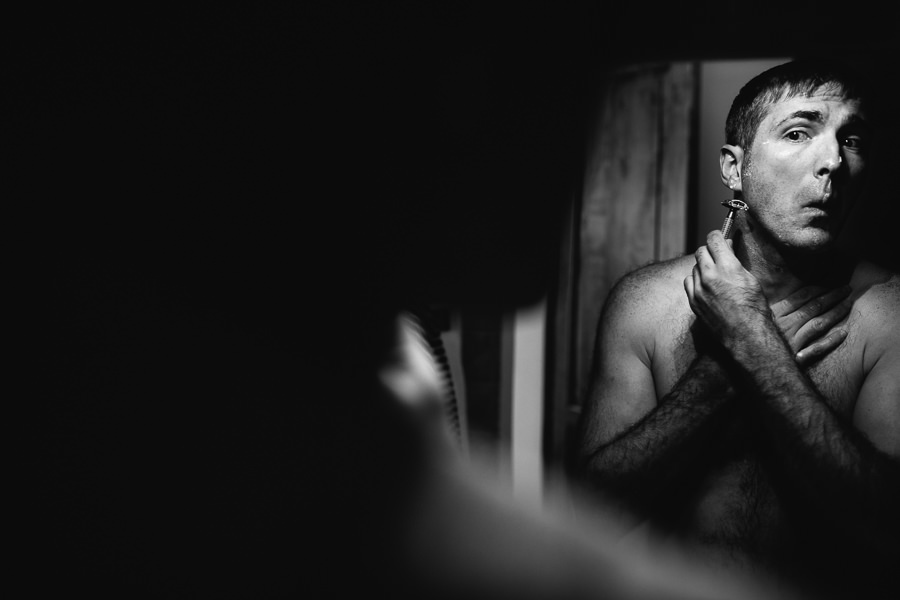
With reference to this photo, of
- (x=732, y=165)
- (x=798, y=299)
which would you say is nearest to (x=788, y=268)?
(x=798, y=299)

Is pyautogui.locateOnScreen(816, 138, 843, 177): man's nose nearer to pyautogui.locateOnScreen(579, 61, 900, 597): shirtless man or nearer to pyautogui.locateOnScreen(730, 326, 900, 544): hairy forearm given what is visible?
pyautogui.locateOnScreen(579, 61, 900, 597): shirtless man

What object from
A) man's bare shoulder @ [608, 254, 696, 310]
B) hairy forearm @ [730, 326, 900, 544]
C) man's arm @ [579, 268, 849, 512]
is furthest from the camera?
man's bare shoulder @ [608, 254, 696, 310]

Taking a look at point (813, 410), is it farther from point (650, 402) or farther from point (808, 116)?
point (808, 116)

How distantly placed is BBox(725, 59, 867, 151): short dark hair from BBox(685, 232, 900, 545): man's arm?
0.13 meters

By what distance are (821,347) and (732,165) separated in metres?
0.24

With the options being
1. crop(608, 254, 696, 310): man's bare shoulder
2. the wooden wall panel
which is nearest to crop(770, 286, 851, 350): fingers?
crop(608, 254, 696, 310): man's bare shoulder

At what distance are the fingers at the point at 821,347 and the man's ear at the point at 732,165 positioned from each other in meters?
0.20

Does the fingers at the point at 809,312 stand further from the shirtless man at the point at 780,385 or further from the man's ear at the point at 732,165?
the man's ear at the point at 732,165

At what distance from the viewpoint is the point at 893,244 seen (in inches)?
33.9

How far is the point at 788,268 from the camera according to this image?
80 centimetres

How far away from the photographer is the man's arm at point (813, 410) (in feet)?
2.26

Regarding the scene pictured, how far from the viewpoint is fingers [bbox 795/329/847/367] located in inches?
30.1

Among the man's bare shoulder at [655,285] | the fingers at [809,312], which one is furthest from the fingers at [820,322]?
the man's bare shoulder at [655,285]

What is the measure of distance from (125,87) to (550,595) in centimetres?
33
